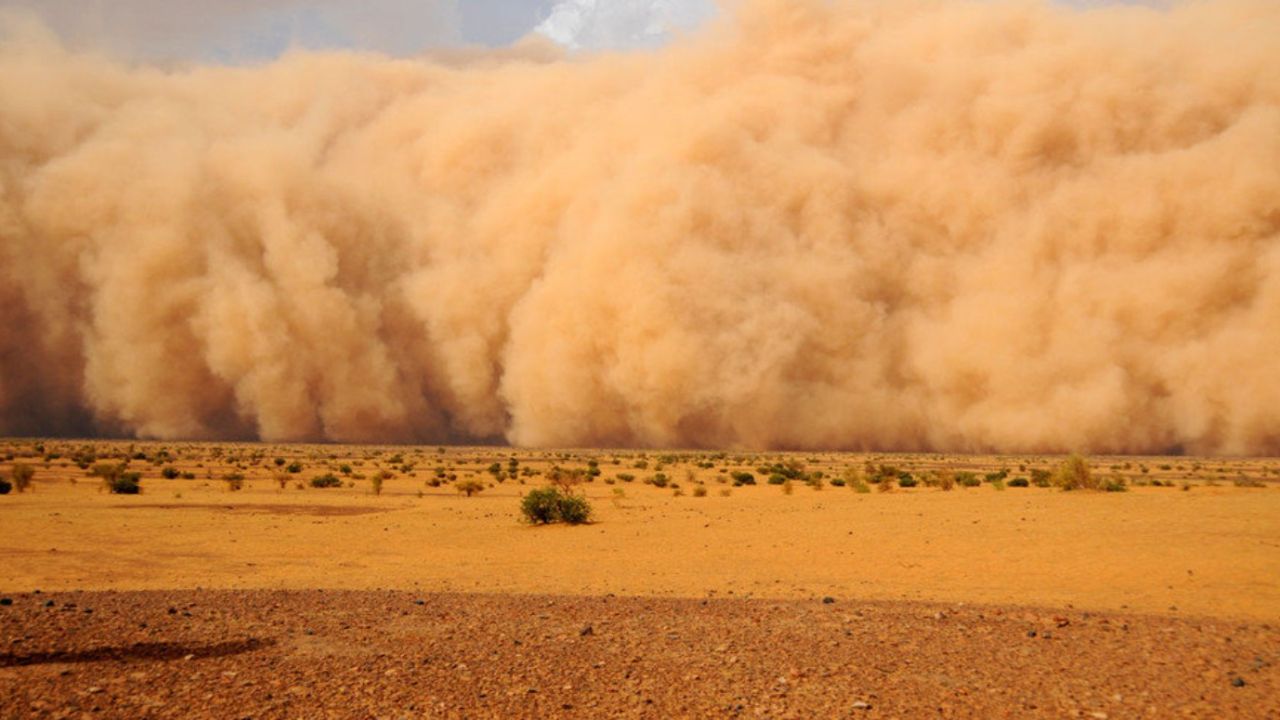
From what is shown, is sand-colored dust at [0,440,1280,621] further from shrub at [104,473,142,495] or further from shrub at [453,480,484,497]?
shrub at [453,480,484,497]

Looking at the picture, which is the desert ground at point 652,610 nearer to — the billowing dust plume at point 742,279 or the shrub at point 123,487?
the shrub at point 123,487

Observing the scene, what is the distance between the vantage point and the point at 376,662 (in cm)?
523

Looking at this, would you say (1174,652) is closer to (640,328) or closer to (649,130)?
(640,328)

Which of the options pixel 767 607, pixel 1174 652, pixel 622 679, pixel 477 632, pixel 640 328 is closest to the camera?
pixel 622 679

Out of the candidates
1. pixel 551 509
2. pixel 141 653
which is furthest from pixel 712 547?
pixel 141 653

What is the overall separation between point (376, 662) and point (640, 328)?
127 ft

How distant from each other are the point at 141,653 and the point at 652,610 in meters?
3.30

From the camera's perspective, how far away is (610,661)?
209 inches

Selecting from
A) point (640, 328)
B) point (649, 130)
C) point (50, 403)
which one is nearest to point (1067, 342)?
point (640, 328)

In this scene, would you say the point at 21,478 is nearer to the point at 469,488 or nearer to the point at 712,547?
the point at 469,488

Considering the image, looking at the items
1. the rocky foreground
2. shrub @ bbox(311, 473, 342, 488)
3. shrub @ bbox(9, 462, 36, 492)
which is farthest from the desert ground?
shrub @ bbox(311, 473, 342, 488)

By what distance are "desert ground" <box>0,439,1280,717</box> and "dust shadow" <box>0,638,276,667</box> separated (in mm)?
26

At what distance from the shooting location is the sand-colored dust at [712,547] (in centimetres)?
870

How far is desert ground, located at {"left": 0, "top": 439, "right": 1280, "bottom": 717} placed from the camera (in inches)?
182
